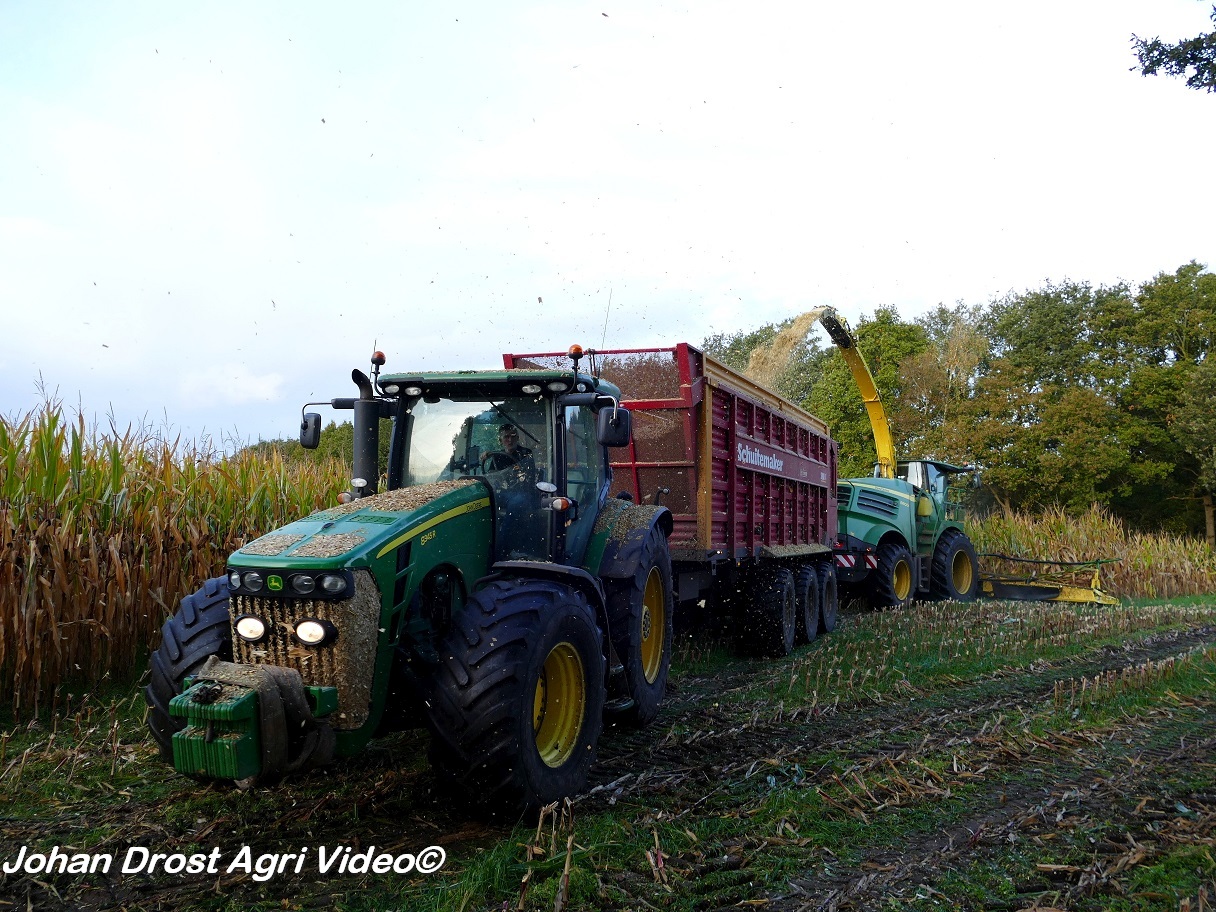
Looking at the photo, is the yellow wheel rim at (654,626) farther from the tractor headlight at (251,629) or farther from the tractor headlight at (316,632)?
the tractor headlight at (251,629)

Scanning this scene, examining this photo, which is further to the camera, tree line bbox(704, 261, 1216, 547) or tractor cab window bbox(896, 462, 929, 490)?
tree line bbox(704, 261, 1216, 547)

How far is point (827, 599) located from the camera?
12.4 metres

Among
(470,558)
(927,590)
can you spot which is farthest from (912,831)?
(927,590)

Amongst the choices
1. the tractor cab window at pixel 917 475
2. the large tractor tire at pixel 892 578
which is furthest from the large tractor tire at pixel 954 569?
the tractor cab window at pixel 917 475

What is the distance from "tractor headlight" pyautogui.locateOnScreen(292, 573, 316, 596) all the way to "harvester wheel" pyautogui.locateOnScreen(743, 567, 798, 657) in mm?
6601

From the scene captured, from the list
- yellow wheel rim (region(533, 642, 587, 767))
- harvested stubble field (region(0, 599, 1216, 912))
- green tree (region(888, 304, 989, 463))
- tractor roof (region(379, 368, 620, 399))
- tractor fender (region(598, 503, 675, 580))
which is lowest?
harvested stubble field (region(0, 599, 1216, 912))

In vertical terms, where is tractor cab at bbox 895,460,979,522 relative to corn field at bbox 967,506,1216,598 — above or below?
Result: above

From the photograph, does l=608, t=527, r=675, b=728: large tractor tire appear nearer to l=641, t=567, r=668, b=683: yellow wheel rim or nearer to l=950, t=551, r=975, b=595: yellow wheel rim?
l=641, t=567, r=668, b=683: yellow wheel rim

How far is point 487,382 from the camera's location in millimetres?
5699

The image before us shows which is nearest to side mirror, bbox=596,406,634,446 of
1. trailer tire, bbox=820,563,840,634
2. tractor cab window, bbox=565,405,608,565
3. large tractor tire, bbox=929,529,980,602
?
tractor cab window, bbox=565,405,608,565

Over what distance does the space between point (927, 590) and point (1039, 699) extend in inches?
353

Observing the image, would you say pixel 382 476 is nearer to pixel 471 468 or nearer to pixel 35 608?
pixel 471 468

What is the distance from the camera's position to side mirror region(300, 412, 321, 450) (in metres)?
5.74

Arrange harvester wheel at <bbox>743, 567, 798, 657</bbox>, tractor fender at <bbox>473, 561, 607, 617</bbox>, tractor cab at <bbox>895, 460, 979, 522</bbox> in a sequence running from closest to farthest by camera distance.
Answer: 1. tractor fender at <bbox>473, 561, 607, 617</bbox>
2. harvester wheel at <bbox>743, 567, 798, 657</bbox>
3. tractor cab at <bbox>895, 460, 979, 522</bbox>
